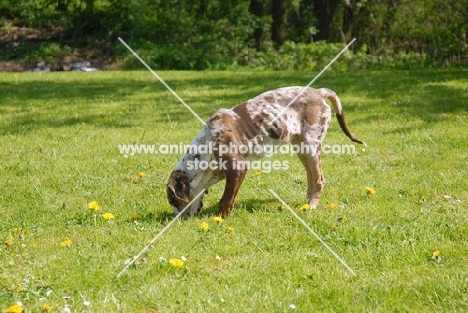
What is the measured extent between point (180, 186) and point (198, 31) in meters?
19.5

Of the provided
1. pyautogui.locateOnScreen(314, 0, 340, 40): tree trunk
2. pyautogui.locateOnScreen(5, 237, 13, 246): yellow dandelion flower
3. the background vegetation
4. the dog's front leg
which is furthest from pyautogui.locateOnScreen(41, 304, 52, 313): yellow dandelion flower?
pyautogui.locateOnScreen(314, 0, 340, 40): tree trunk

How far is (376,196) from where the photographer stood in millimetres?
5711

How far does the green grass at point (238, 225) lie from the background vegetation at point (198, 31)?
11.2 meters

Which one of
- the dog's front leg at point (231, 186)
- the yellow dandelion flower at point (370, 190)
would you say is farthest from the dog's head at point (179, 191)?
the yellow dandelion flower at point (370, 190)

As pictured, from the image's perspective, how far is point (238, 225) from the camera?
16.4 ft

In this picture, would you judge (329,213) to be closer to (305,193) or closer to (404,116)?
(305,193)

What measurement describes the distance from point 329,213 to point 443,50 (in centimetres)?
1492

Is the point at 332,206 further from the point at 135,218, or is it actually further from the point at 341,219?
the point at 135,218

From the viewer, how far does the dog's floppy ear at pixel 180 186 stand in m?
5.08

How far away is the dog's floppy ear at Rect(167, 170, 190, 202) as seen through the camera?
5.08 m

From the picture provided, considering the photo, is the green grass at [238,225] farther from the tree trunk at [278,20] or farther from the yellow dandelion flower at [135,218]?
the tree trunk at [278,20]

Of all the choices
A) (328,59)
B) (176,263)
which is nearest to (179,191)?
(176,263)

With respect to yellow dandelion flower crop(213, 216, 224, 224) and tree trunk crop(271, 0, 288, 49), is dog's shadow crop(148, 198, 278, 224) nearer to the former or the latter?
yellow dandelion flower crop(213, 216, 224, 224)

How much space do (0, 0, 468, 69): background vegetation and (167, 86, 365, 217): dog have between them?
14.1 meters
